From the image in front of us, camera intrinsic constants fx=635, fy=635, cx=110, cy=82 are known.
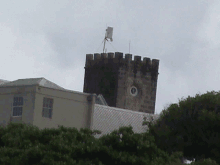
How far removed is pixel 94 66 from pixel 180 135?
30714 mm

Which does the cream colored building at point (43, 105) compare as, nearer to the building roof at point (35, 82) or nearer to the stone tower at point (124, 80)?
the building roof at point (35, 82)

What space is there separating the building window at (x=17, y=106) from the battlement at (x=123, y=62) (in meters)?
24.6

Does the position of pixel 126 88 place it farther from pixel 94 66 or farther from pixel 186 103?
pixel 186 103

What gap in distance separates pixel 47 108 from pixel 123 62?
2416 centimetres

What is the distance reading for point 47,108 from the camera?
4425cm

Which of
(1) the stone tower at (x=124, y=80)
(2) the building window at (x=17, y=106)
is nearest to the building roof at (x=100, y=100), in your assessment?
(1) the stone tower at (x=124, y=80)

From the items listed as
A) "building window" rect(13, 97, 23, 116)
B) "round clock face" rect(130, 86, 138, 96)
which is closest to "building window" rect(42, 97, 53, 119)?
"building window" rect(13, 97, 23, 116)

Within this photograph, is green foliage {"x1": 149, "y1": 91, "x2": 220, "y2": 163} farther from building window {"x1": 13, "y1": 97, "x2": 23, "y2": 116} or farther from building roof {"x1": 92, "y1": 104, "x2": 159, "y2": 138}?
building roof {"x1": 92, "y1": 104, "x2": 159, "y2": 138}

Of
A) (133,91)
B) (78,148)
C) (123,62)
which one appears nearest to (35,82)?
(78,148)

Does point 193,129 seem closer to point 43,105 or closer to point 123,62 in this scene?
point 43,105

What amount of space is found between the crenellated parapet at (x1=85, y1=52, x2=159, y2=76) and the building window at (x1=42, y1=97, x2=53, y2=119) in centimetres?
2355

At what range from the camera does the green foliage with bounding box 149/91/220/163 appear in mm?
38541

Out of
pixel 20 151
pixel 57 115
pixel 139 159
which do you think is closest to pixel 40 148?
pixel 20 151

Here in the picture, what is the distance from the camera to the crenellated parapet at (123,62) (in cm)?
6744
